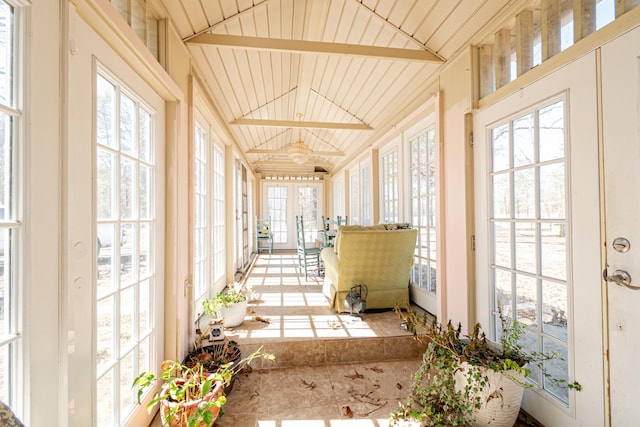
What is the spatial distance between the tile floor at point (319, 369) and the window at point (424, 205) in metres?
0.58

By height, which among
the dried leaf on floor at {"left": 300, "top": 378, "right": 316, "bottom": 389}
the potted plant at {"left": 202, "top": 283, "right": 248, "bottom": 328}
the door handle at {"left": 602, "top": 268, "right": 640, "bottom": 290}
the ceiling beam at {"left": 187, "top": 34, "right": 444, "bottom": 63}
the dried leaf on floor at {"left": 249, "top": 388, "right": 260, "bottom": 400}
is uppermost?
the ceiling beam at {"left": 187, "top": 34, "right": 444, "bottom": 63}

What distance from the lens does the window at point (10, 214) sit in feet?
2.57

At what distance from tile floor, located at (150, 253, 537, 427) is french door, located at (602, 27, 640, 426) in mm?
684

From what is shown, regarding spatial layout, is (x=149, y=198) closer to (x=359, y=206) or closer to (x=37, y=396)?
(x=37, y=396)

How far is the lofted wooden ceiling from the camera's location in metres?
2.05

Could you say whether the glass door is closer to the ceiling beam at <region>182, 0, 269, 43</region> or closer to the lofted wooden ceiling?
the lofted wooden ceiling

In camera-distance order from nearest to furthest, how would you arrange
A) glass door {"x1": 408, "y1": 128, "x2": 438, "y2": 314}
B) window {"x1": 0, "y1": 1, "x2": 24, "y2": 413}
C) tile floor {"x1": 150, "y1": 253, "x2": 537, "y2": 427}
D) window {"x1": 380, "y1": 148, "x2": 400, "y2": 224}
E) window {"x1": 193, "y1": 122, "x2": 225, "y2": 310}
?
1. window {"x1": 0, "y1": 1, "x2": 24, "y2": 413}
2. tile floor {"x1": 150, "y1": 253, "x2": 537, "y2": 427}
3. window {"x1": 193, "y1": 122, "x2": 225, "y2": 310}
4. glass door {"x1": 408, "y1": 128, "x2": 438, "y2": 314}
5. window {"x1": 380, "y1": 148, "x2": 400, "y2": 224}

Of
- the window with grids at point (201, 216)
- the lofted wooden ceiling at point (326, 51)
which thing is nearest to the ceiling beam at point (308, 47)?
the lofted wooden ceiling at point (326, 51)

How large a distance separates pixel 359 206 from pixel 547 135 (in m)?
3.83

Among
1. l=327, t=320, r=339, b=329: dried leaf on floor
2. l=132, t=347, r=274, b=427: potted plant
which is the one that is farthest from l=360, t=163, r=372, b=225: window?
l=132, t=347, r=274, b=427: potted plant

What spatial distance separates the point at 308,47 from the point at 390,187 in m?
2.23

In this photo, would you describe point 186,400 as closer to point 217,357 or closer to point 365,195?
point 217,357

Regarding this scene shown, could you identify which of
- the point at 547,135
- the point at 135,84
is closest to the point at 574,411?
the point at 547,135

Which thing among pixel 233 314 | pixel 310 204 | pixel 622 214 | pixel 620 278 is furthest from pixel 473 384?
pixel 310 204
